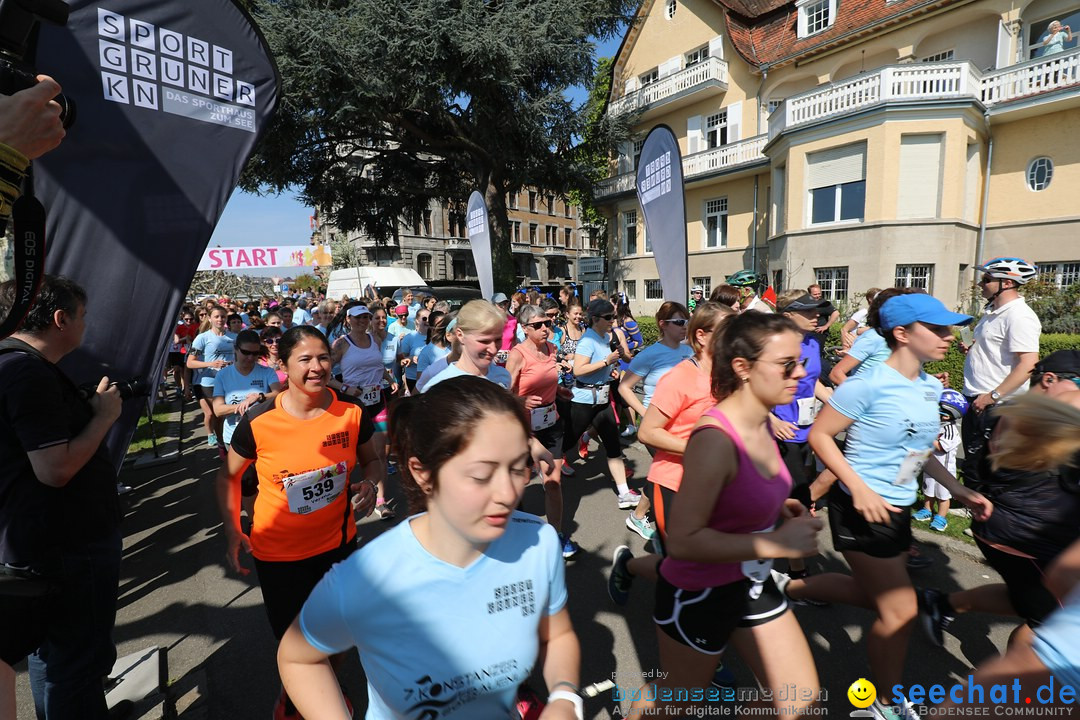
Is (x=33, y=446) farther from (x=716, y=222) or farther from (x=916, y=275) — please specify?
(x=716, y=222)

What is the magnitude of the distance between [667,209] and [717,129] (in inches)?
745

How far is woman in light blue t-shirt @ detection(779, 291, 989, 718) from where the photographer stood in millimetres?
2426

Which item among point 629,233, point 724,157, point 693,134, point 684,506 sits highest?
point 693,134

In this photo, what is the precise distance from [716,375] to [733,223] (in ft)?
72.2

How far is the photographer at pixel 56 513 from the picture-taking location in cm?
186

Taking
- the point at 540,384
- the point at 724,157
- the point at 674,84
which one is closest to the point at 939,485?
the point at 540,384

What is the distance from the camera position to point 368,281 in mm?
22859

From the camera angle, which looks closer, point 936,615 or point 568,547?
point 936,615

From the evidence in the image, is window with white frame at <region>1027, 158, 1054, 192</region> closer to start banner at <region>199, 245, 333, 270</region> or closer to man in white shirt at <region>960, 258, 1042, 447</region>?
man in white shirt at <region>960, 258, 1042, 447</region>

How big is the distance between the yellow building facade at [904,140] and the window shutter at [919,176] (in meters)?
0.03

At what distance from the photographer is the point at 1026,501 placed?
2330mm

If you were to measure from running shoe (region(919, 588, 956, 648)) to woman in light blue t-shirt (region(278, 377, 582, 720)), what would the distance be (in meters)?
2.65

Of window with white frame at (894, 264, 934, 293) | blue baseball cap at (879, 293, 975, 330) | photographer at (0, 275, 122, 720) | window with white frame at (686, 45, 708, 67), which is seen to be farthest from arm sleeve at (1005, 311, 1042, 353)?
window with white frame at (686, 45, 708, 67)

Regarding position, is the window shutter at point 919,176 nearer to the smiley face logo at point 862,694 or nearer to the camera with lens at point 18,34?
the smiley face logo at point 862,694
